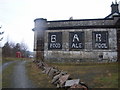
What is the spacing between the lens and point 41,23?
31.6 metres

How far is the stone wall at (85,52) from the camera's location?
29156mm

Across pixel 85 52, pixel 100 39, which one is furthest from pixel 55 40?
pixel 100 39

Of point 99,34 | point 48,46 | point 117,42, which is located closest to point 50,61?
point 48,46

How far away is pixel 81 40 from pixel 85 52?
6.32 ft

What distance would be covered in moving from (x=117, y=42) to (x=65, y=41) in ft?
25.8

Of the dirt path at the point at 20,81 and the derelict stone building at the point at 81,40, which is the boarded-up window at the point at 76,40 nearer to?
the derelict stone building at the point at 81,40

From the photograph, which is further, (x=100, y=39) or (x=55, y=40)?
(x=55, y=40)

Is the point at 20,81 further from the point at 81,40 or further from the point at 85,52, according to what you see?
the point at 81,40

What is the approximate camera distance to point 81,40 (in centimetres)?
2961

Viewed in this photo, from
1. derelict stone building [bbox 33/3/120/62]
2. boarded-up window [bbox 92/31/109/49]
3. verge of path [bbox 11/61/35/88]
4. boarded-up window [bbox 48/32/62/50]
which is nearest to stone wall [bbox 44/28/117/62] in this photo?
derelict stone building [bbox 33/3/120/62]

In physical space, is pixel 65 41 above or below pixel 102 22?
below

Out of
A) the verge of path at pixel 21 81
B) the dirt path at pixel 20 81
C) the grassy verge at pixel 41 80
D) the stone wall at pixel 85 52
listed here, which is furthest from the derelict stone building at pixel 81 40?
the verge of path at pixel 21 81

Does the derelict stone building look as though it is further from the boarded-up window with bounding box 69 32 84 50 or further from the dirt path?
the dirt path

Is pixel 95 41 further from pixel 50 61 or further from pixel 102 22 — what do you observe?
pixel 50 61
